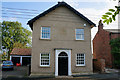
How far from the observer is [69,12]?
1636 cm

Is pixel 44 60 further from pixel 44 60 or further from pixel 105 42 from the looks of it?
pixel 105 42

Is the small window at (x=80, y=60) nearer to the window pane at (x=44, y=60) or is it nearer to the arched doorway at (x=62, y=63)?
the arched doorway at (x=62, y=63)

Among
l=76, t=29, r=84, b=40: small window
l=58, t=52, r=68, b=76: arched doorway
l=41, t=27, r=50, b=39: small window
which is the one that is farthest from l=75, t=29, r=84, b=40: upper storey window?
l=41, t=27, r=50, b=39: small window

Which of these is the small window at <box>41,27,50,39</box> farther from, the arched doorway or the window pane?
Result: the arched doorway

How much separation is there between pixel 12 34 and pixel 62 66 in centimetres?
2937

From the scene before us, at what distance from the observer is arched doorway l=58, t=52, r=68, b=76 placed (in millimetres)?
15117

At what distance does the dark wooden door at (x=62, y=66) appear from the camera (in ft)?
49.5

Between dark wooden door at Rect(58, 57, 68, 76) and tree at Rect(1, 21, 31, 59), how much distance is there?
28.6 m

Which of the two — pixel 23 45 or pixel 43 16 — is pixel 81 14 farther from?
pixel 23 45

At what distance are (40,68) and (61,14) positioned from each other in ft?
25.4

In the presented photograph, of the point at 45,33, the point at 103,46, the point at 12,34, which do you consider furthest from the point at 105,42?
the point at 12,34

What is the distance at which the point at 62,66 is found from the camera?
50.1ft

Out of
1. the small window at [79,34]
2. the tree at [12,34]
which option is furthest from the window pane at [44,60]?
the tree at [12,34]

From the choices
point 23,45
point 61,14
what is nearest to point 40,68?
point 61,14
